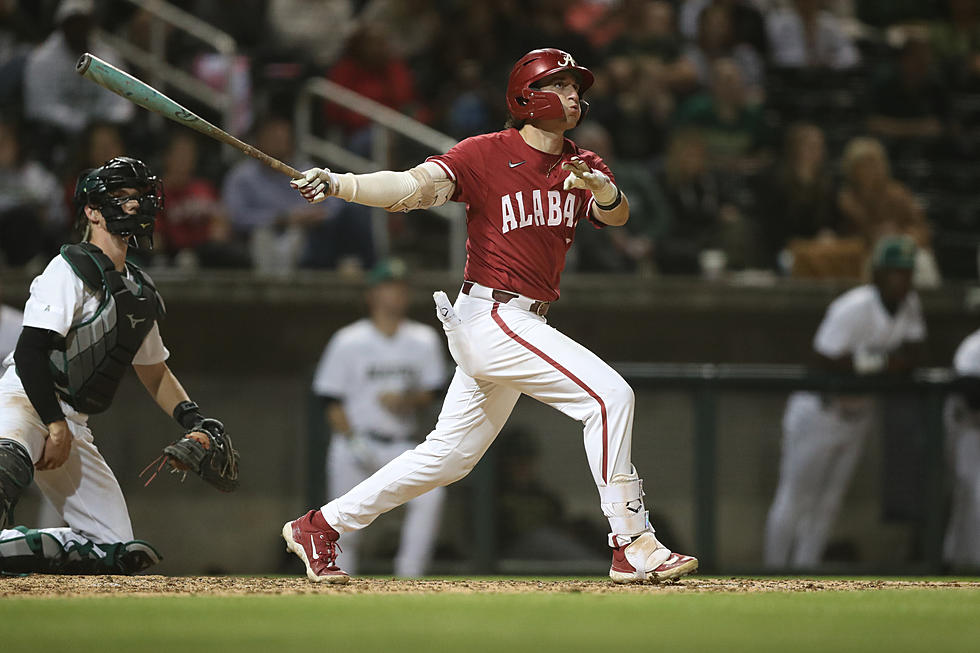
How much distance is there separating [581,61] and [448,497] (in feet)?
13.4

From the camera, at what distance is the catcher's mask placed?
17.1 feet

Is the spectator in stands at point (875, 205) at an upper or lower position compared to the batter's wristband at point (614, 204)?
upper

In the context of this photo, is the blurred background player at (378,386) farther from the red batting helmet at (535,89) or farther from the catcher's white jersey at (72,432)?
the red batting helmet at (535,89)

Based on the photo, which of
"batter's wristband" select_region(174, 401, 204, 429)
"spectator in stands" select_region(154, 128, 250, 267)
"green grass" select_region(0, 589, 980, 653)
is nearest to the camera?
"green grass" select_region(0, 589, 980, 653)

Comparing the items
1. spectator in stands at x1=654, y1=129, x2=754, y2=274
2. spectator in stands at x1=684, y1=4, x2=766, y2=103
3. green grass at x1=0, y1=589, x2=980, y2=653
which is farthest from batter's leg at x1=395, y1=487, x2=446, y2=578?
spectator in stands at x1=684, y1=4, x2=766, y2=103

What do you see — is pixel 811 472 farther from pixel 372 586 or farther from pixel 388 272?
pixel 372 586

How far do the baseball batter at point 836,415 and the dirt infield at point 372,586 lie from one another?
2630mm

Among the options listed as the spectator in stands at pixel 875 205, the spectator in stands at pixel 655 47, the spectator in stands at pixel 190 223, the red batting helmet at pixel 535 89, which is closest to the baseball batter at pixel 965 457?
the spectator in stands at pixel 875 205

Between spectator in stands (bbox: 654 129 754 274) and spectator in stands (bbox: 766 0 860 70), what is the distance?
2.27m

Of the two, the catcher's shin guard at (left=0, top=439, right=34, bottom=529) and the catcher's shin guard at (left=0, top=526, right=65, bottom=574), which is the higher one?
the catcher's shin guard at (left=0, top=439, right=34, bottom=529)

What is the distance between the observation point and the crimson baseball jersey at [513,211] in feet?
17.1

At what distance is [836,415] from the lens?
8.39 m

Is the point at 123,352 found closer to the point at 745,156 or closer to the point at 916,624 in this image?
the point at 916,624

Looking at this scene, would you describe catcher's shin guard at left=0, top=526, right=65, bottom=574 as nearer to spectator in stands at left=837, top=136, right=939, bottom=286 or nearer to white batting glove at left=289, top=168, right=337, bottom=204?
white batting glove at left=289, top=168, right=337, bottom=204
